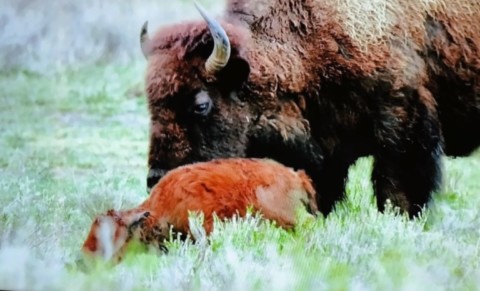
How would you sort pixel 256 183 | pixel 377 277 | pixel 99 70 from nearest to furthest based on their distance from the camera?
pixel 377 277 < pixel 256 183 < pixel 99 70

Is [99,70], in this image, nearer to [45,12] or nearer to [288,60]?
[45,12]

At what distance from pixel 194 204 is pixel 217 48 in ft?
1.26

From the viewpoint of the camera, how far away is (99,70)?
2938mm

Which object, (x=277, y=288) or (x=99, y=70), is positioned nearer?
(x=277, y=288)

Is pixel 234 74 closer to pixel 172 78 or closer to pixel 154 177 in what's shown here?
pixel 172 78

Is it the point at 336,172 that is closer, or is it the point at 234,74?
the point at 234,74

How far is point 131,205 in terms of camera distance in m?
2.77

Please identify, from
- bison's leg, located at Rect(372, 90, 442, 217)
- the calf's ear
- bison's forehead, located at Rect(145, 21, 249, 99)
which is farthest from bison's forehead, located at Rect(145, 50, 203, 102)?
bison's leg, located at Rect(372, 90, 442, 217)

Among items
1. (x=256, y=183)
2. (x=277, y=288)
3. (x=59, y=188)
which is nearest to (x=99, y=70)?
(x=59, y=188)

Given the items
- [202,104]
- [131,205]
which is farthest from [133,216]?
[202,104]

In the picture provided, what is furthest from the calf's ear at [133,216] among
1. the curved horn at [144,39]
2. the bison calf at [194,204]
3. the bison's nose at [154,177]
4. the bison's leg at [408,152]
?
the bison's leg at [408,152]

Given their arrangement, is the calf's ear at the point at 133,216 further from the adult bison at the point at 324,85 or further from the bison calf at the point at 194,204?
the adult bison at the point at 324,85

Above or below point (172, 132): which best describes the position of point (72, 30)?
above

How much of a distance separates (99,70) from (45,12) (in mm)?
227
